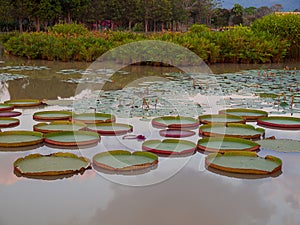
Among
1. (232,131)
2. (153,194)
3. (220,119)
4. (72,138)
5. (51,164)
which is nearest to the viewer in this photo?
(153,194)

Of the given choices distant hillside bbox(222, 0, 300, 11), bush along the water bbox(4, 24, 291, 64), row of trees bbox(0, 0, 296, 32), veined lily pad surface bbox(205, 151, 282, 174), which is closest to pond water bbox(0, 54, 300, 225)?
veined lily pad surface bbox(205, 151, 282, 174)

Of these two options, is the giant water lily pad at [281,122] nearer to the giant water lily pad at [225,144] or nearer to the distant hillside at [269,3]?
the giant water lily pad at [225,144]

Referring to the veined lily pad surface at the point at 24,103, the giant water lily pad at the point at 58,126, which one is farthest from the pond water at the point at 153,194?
the veined lily pad surface at the point at 24,103

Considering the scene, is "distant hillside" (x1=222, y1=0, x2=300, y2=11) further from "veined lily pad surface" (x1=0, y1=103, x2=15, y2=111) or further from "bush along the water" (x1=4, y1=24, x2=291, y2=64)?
"veined lily pad surface" (x1=0, y1=103, x2=15, y2=111)

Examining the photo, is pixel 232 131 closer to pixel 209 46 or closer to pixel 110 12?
pixel 209 46

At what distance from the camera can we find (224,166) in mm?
3725

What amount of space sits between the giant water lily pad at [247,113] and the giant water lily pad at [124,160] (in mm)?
1939

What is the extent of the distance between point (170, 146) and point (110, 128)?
87 centimetres

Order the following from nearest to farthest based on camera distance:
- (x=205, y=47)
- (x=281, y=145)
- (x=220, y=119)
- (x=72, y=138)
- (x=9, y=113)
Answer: (x=281, y=145) → (x=72, y=138) → (x=220, y=119) → (x=9, y=113) → (x=205, y=47)

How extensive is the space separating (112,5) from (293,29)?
23.1 metres

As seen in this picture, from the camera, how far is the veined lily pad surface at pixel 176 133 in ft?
15.3

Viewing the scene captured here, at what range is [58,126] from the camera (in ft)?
16.0

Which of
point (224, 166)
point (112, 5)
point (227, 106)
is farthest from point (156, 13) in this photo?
point (224, 166)


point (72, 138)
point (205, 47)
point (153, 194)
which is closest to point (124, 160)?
point (153, 194)
